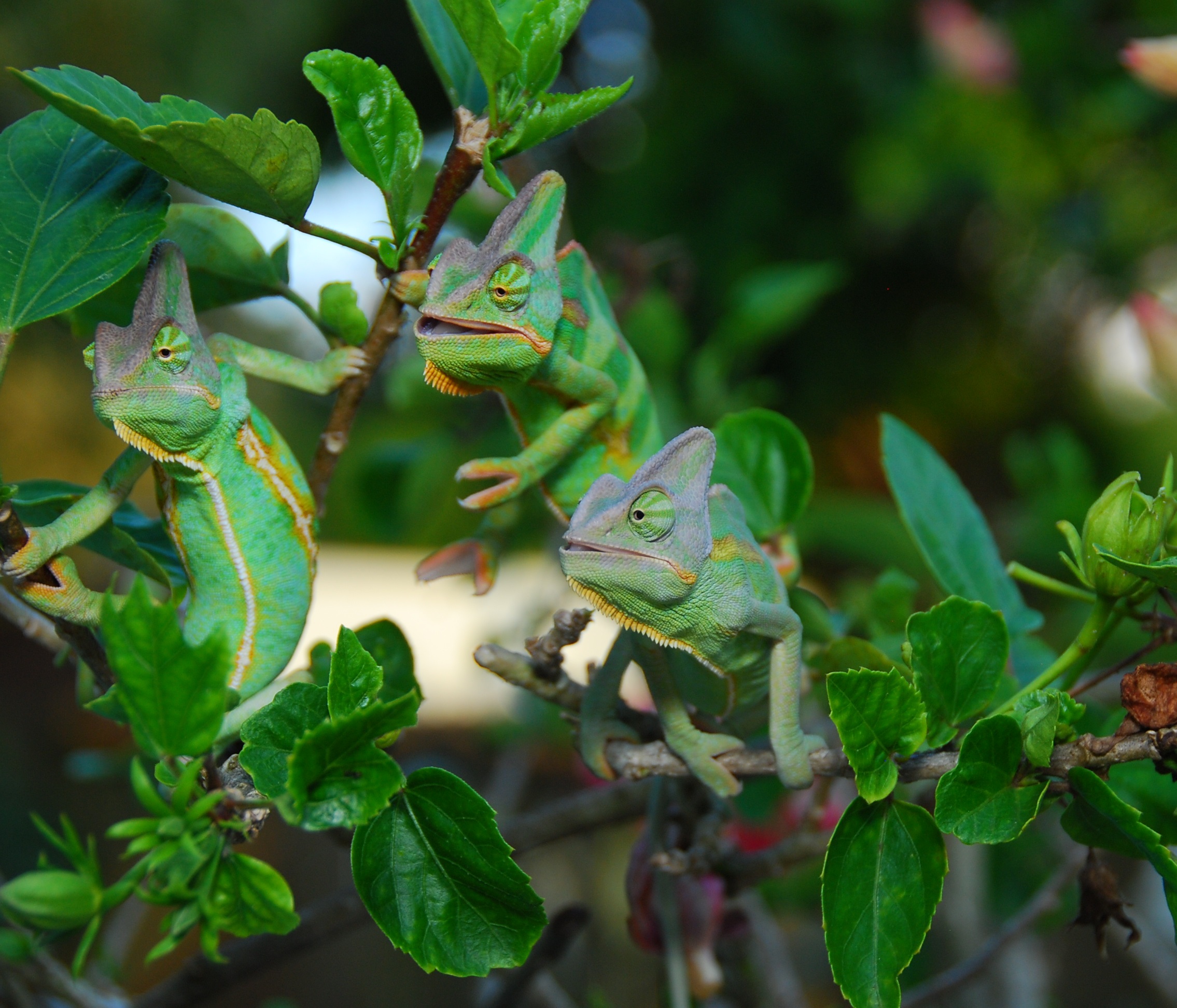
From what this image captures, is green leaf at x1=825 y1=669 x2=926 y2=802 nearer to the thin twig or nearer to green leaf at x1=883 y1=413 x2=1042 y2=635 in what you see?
green leaf at x1=883 y1=413 x2=1042 y2=635

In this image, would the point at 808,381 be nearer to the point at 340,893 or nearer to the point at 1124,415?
the point at 1124,415

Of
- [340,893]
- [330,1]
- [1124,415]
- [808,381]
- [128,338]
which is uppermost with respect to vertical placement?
[128,338]

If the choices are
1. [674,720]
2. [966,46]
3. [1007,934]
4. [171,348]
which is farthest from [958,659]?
[966,46]

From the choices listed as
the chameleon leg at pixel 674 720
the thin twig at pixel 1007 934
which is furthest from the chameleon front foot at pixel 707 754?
the thin twig at pixel 1007 934


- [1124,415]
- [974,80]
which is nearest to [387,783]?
[974,80]

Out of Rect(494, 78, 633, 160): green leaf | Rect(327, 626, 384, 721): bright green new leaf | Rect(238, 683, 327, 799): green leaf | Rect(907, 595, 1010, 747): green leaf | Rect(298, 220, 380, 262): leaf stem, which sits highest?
Rect(494, 78, 633, 160): green leaf

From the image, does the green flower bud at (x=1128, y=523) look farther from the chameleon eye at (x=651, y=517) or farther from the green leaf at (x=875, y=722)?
the chameleon eye at (x=651, y=517)

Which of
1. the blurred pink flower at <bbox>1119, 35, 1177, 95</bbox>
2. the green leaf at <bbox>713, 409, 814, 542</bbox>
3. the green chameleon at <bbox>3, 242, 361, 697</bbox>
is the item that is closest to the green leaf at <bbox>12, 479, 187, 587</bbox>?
the green chameleon at <bbox>3, 242, 361, 697</bbox>
